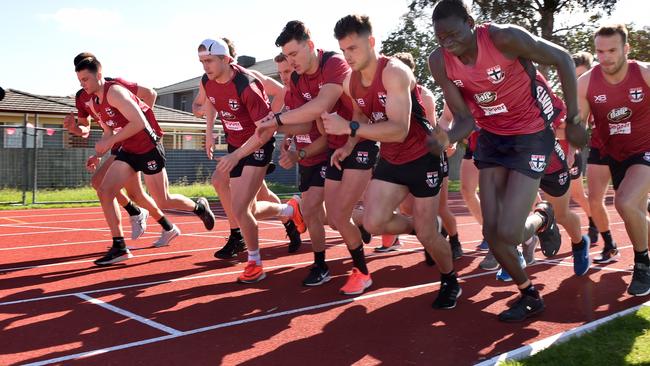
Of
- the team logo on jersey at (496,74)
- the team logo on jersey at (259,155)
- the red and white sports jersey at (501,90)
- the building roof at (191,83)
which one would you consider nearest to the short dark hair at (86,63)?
the team logo on jersey at (259,155)

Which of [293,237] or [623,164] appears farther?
[293,237]

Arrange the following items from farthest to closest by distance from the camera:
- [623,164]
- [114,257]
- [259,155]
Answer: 1. [114,257]
2. [259,155]
3. [623,164]

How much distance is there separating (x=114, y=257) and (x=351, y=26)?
163 inches

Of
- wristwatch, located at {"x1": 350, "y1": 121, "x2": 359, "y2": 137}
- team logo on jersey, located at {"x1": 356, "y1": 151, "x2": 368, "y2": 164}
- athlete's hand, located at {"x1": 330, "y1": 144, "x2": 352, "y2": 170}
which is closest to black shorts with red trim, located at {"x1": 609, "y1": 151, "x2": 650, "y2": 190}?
team logo on jersey, located at {"x1": 356, "y1": 151, "x2": 368, "y2": 164}

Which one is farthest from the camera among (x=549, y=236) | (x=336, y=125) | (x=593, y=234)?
(x=593, y=234)

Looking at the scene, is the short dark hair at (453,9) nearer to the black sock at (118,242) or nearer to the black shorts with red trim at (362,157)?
the black shorts with red trim at (362,157)

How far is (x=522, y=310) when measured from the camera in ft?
15.3

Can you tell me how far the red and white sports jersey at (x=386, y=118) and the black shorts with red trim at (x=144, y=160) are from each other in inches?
134

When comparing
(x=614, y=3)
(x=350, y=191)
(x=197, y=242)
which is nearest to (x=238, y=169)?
(x=350, y=191)

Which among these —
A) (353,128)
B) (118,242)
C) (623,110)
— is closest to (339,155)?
(353,128)

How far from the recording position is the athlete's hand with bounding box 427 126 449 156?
13.9 ft

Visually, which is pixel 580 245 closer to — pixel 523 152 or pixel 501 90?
pixel 523 152

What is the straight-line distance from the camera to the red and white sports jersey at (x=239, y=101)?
6.36 metres

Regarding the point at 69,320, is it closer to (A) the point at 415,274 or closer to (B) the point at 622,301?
(A) the point at 415,274
